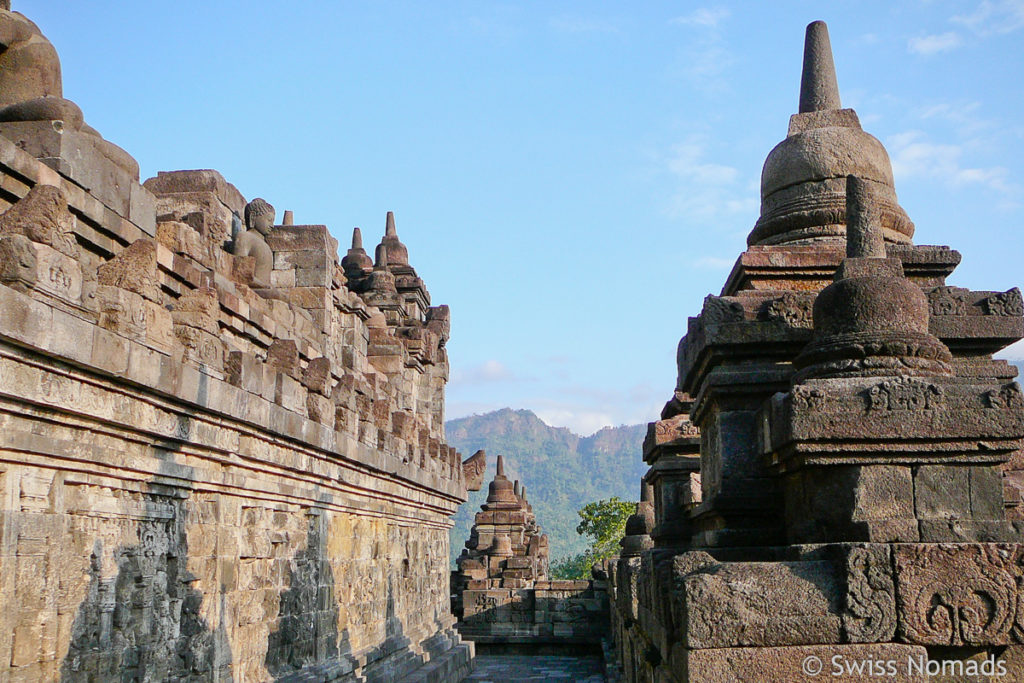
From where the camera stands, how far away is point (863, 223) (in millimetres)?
4512

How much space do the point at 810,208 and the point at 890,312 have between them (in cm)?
187

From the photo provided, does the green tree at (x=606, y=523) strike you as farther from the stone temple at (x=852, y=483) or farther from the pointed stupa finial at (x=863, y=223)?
the pointed stupa finial at (x=863, y=223)

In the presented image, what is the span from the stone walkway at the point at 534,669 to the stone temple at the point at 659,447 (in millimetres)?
7632

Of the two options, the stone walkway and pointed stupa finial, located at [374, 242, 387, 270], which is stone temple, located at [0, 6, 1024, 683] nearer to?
the stone walkway

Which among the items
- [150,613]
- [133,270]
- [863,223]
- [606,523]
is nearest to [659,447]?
[863,223]

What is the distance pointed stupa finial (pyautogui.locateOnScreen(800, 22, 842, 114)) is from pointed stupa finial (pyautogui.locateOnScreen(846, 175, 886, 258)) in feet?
5.94

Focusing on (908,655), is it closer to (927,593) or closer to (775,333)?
(927,593)

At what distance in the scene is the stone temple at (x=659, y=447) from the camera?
347cm

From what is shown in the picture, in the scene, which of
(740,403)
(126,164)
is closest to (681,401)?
(740,403)

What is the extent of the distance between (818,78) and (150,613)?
5272 millimetres

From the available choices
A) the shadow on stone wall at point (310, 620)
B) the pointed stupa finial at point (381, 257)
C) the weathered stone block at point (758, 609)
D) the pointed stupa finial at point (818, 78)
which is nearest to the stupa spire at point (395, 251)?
the pointed stupa finial at point (381, 257)

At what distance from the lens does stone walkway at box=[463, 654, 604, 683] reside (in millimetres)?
15977

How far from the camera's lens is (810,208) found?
5.71 meters

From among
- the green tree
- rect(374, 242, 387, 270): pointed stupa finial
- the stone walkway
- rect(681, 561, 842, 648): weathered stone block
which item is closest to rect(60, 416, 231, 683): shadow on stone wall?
rect(681, 561, 842, 648): weathered stone block
